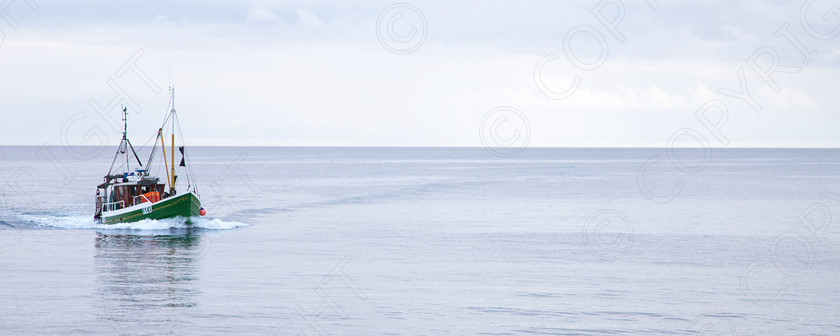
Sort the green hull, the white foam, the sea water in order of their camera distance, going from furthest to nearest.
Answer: the green hull < the white foam < the sea water

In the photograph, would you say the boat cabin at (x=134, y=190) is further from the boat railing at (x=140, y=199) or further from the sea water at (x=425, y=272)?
the sea water at (x=425, y=272)

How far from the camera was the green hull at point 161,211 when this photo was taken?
5944cm

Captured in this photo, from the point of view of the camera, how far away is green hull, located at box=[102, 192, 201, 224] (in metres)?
59.4

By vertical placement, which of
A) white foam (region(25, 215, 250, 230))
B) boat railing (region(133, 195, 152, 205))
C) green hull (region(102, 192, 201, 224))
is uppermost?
boat railing (region(133, 195, 152, 205))

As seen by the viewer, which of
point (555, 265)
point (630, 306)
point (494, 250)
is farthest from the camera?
point (494, 250)

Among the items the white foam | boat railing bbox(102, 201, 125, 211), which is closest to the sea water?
the white foam

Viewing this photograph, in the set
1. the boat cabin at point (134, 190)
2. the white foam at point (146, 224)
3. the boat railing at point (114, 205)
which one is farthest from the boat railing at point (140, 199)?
the white foam at point (146, 224)

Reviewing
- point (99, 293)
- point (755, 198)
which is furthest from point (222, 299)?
point (755, 198)

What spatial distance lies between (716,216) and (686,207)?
10589 mm

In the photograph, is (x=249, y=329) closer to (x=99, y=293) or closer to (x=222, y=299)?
(x=222, y=299)

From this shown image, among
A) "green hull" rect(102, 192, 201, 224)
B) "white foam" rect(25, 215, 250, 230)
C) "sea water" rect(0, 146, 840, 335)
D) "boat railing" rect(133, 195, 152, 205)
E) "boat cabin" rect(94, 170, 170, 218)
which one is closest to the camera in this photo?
→ "sea water" rect(0, 146, 840, 335)

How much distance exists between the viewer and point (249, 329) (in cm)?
2869

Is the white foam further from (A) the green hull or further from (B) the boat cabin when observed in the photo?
(B) the boat cabin

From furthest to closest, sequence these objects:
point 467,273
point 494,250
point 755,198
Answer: point 755,198, point 494,250, point 467,273
